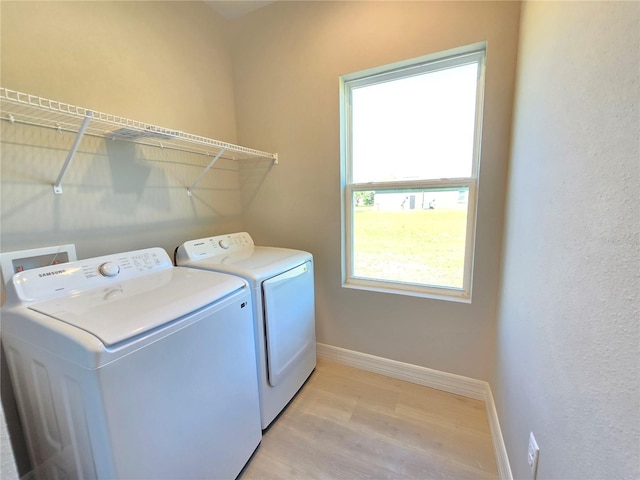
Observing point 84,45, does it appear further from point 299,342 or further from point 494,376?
point 494,376

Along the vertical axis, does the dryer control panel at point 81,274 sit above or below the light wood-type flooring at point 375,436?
above

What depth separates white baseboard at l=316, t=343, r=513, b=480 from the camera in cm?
149

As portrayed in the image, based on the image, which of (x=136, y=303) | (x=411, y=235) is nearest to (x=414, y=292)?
(x=411, y=235)

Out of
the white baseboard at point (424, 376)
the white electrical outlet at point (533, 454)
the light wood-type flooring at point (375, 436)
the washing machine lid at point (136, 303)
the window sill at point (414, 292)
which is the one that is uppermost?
the washing machine lid at point (136, 303)

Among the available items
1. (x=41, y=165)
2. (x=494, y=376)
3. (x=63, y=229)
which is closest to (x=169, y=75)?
(x=41, y=165)

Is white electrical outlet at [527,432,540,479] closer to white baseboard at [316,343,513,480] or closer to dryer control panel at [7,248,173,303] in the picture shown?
white baseboard at [316,343,513,480]

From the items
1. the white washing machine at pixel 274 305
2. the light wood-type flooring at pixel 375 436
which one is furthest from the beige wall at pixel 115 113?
the light wood-type flooring at pixel 375 436

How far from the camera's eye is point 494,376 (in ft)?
4.93

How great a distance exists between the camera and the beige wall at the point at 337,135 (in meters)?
1.43

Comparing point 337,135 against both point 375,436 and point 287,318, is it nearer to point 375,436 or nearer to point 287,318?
point 287,318

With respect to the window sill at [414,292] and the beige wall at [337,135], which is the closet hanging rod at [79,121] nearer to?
the beige wall at [337,135]

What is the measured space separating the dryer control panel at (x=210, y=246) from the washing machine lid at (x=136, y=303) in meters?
0.33

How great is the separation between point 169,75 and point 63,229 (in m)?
1.16

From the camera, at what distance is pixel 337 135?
1.81 meters
